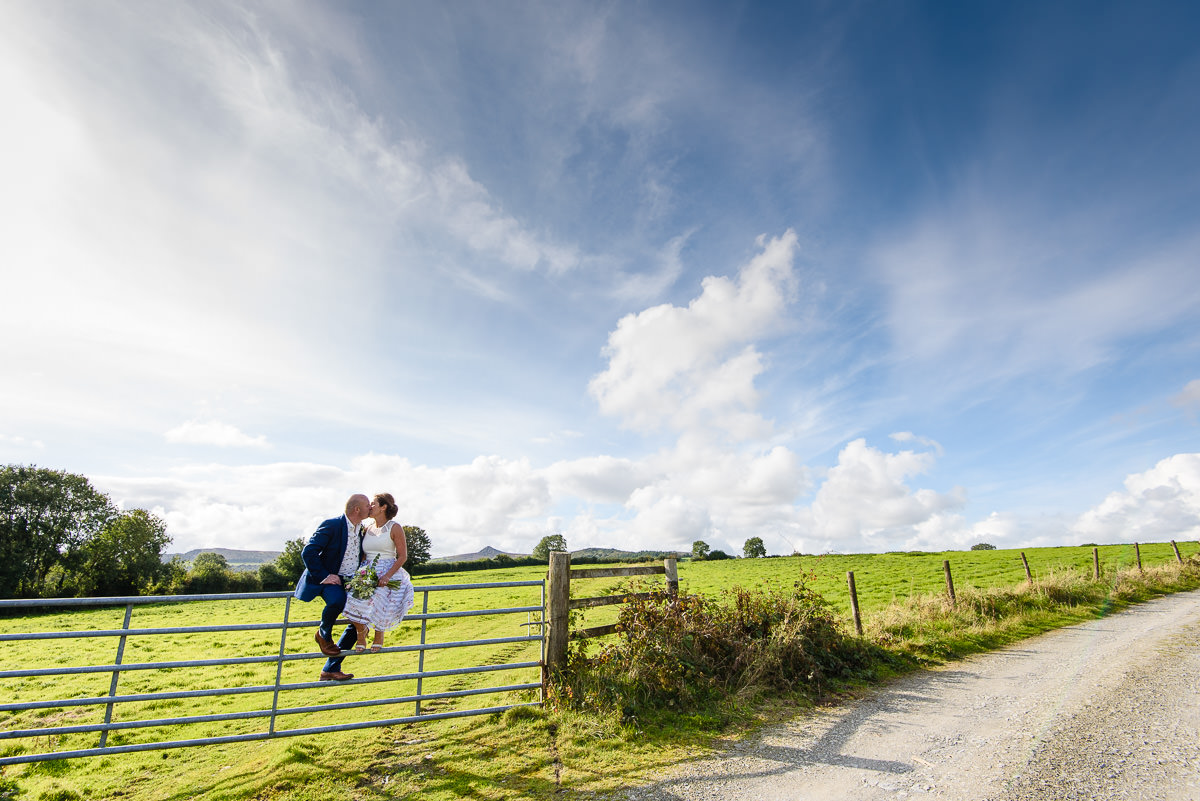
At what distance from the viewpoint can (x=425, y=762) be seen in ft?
18.6

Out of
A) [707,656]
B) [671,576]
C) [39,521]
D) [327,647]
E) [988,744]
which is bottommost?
[988,744]

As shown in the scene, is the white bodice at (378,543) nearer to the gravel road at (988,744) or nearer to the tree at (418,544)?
the gravel road at (988,744)

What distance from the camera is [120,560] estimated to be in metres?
52.5

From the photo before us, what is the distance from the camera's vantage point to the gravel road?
4.68 meters

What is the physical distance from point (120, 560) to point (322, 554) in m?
66.0

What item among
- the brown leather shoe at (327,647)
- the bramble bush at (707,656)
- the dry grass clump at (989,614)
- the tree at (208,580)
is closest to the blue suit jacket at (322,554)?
the brown leather shoe at (327,647)

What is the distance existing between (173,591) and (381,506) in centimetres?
6131

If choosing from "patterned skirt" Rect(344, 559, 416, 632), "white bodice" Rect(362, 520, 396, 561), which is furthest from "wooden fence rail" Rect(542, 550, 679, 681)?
"white bodice" Rect(362, 520, 396, 561)

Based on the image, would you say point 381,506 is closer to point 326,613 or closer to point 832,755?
point 326,613

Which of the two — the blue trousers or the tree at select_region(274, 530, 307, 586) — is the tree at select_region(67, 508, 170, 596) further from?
the blue trousers

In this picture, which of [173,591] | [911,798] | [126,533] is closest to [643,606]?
[911,798]

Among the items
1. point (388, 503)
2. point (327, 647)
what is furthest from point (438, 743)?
point (388, 503)

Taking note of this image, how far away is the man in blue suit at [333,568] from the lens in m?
5.47

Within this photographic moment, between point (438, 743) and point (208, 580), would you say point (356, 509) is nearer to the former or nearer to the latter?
point (438, 743)
